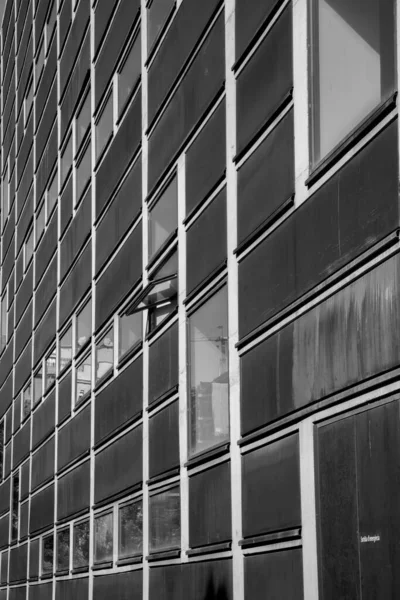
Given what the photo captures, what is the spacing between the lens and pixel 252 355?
52.3 ft

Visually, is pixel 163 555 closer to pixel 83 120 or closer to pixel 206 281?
pixel 206 281

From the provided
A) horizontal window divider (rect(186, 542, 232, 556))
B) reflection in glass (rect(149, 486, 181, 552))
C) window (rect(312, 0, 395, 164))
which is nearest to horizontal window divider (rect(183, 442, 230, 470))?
reflection in glass (rect(149, 486, 181, 552))

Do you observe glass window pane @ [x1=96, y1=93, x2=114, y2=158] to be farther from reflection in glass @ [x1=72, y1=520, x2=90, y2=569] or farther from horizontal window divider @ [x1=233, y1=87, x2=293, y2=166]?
horizontal window divider @ [x1=233, y1=87, x2=293, y2=166]

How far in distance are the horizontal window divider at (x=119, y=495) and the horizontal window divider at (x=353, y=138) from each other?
30.3 feet

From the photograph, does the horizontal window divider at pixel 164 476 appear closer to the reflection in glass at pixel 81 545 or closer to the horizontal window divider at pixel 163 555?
the horizontal window divider at pixel 163 555

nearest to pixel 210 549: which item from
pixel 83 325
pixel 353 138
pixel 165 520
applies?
pixel 165 520

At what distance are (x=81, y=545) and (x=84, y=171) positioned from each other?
9005 mm

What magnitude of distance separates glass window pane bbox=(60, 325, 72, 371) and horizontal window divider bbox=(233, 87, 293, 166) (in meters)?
13.9

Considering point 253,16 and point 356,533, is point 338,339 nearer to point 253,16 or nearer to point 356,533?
point 356,533

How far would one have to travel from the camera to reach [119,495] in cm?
2328

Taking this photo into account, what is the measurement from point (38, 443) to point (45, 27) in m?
12.9

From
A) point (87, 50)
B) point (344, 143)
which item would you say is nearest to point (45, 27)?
point (87, 50)

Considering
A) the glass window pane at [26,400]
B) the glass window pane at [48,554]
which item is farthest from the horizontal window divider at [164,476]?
the glass window pane at [26,400]

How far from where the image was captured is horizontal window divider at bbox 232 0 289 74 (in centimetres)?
1580
